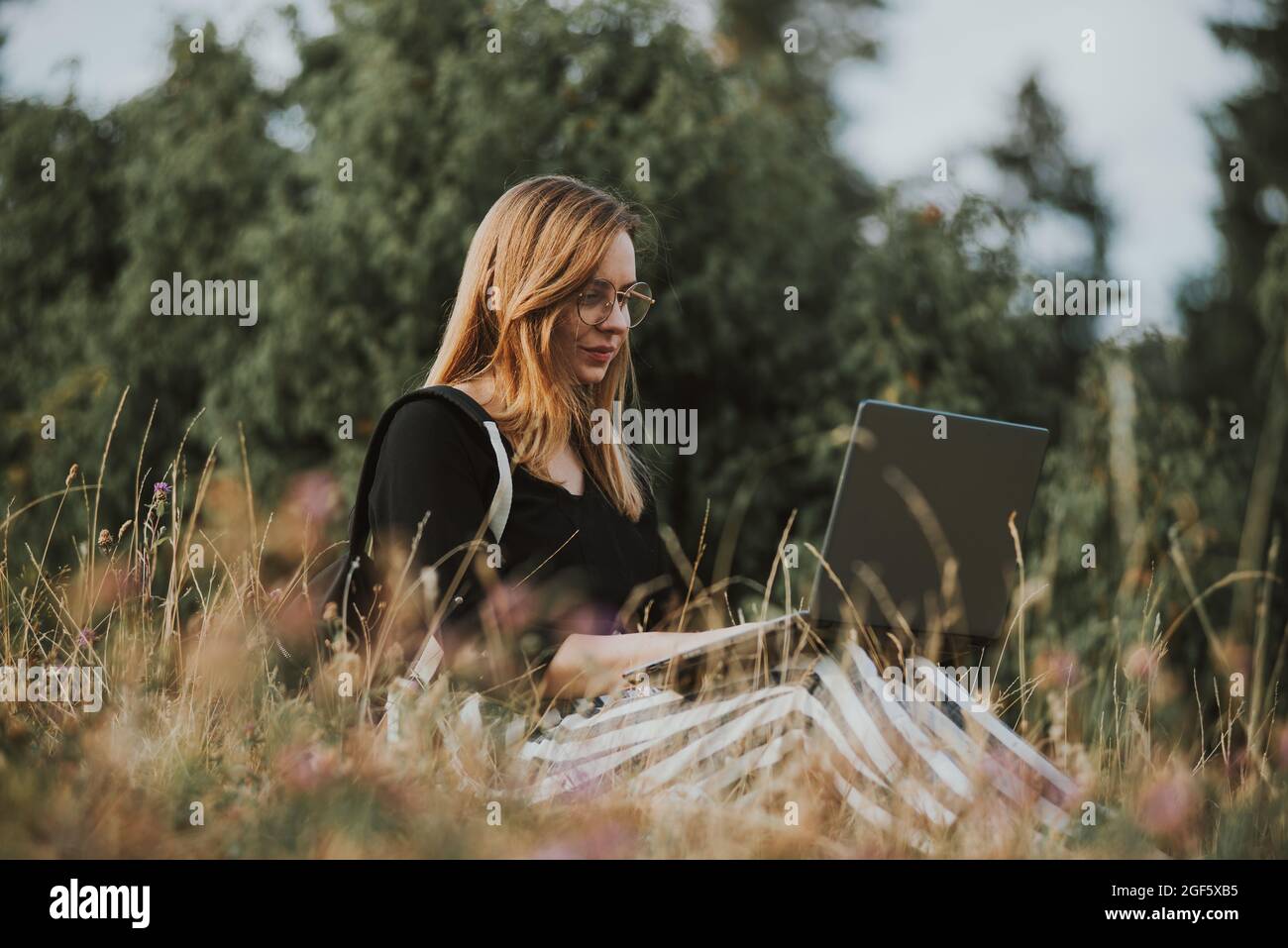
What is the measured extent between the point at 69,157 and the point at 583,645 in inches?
351

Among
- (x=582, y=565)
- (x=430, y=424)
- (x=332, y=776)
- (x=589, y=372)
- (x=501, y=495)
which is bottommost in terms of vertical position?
(x=332, y=776)

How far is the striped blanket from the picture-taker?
2143 millimetres

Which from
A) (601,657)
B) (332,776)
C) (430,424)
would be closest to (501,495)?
(430,424)

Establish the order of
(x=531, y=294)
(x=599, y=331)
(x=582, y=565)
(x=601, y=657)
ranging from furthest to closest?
(x=599, y=331) → (x=531, y=294) → (x=582, y=565) → (x=601, y=657)

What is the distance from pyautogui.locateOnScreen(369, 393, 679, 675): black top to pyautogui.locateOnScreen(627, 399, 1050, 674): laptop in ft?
0.95

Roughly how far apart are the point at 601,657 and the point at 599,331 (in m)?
0.79

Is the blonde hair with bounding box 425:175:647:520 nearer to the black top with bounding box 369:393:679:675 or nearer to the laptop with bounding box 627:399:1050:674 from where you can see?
the black top with bounding box 369:393:679:675

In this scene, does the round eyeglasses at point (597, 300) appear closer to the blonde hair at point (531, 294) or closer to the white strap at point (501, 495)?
the blonde hair at point (531, 294)

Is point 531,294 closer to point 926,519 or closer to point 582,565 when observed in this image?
point 582,565

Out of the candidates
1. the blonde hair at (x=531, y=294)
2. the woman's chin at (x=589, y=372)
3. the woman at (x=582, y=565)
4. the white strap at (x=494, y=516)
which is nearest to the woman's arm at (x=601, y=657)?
the woman at (x=582, y=565)

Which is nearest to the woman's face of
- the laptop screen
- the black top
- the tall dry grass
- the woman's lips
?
the woman's lips

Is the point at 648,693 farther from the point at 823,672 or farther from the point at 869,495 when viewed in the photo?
the point at 869,495

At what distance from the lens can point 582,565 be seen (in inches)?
103
